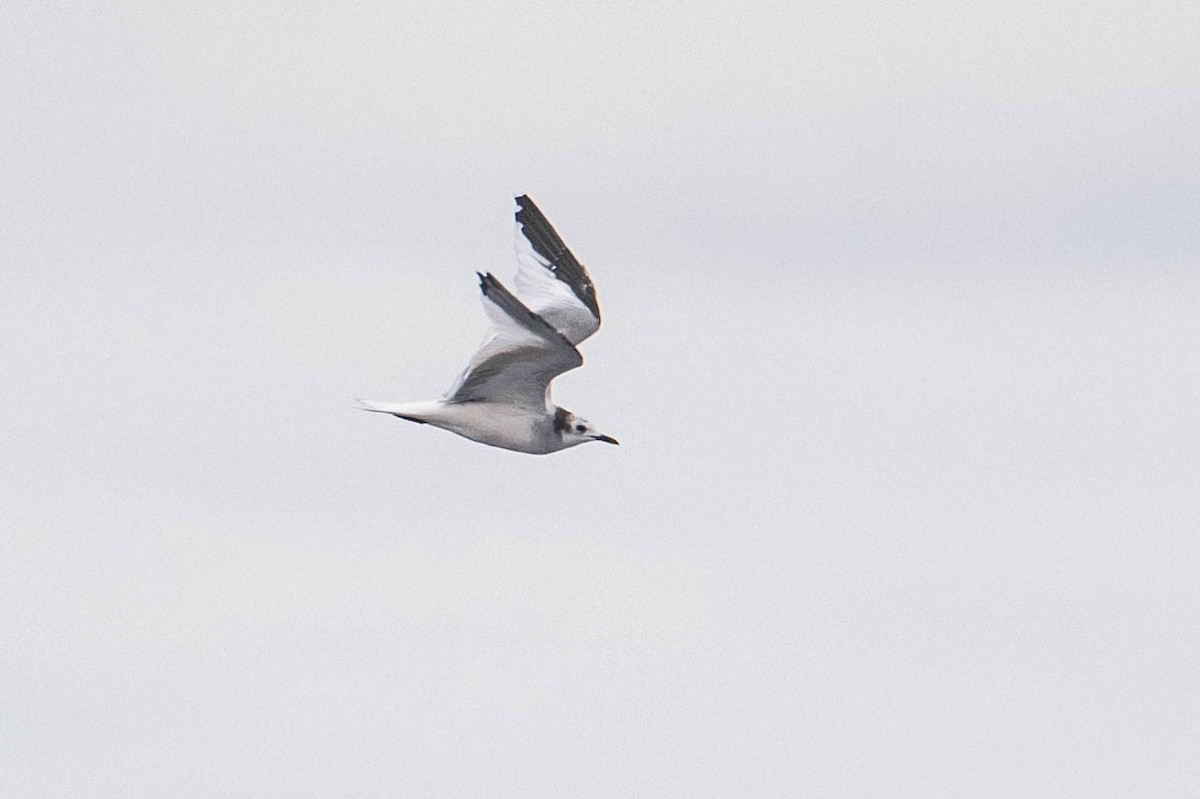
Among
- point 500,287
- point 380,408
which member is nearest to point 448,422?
point 380,408

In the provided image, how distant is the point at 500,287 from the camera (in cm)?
2525

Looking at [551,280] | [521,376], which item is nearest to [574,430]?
[521,376]

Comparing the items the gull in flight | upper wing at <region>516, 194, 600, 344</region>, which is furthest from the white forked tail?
upper wing at <region>516, 194, 600, 344</region>

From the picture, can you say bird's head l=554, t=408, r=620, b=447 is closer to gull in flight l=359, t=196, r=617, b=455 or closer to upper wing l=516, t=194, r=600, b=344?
gull in flight l=359, t=196, r=617, b=455

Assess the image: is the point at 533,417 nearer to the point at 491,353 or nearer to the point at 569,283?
the point at 491,353

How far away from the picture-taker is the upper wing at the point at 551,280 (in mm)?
31797

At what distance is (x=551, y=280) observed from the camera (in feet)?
106

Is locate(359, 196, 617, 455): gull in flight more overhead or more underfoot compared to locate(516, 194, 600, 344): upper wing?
more underfoot

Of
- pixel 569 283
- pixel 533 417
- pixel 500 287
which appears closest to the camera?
pixel 500 287

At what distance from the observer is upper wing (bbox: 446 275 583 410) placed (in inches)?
1013

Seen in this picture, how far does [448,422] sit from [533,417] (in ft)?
3.67

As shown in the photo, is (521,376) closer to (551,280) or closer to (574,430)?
(574,430)

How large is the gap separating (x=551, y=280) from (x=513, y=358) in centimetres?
507

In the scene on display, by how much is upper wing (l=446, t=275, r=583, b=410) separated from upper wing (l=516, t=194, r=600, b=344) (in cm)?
290
